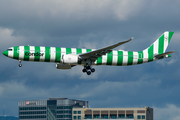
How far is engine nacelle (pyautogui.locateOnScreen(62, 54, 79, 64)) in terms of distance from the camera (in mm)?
77750

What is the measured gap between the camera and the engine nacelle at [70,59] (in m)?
77.8

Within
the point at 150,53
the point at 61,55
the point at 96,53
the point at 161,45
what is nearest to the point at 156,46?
the point at 161,45

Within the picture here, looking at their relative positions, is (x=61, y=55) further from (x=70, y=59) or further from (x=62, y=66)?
(x=62, y=66)

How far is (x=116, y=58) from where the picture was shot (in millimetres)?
82438

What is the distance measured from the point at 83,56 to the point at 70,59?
108 inches

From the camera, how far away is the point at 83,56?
79.3 m

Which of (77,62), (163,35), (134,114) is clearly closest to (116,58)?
(77,62)

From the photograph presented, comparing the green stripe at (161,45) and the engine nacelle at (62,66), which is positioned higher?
the green stripe at (161,45)

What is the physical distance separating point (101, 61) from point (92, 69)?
248cm

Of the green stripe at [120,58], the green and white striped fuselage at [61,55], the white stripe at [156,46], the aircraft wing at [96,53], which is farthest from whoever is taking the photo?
the white stripe at [156,46]

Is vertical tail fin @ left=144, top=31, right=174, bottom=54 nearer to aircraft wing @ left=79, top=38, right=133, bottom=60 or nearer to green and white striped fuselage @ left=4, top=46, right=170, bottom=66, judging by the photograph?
green and white striped fuselage @ left=4, top=46, right=170, bottom=66

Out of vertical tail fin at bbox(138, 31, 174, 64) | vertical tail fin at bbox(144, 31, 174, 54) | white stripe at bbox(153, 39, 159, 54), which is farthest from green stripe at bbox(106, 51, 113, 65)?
white stripe at bbox(153, 39, 159, 54)

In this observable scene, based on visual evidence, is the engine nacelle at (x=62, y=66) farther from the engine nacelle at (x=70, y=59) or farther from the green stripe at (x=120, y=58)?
the green stripe at (x=120, y=58)

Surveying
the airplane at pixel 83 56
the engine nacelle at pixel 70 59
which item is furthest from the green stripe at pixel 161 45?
the engine nacelle at pixel 70 59
